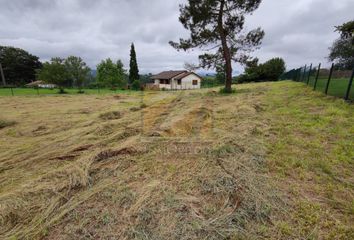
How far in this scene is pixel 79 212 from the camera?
154cm

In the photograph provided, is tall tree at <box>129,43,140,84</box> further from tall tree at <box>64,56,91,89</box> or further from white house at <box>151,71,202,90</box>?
tall tree at <box>64,56,91,89</box>

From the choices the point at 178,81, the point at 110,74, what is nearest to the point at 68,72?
the point at 110,74

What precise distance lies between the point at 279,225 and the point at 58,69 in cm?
2302

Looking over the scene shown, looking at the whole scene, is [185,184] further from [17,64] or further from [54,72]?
[17,64]

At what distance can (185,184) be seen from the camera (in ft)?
6.08

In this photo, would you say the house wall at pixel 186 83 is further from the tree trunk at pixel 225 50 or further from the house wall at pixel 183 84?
the tree trunk at pixel 225 50

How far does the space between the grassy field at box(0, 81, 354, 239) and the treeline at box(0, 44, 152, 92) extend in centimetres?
1954

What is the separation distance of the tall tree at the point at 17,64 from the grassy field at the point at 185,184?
1795 inches

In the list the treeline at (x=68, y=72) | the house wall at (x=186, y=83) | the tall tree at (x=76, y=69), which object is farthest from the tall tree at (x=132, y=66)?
the tall tree at (x=76, y=69)

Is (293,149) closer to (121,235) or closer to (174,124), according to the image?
(174,124)

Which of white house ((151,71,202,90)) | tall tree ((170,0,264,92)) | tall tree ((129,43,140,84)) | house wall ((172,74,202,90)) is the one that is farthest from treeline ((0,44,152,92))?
tall tree ((170,0,264,92))

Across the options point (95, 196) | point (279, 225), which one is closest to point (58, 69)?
point (95, 196)

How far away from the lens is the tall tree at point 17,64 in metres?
37.0

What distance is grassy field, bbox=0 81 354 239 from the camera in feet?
4.48
